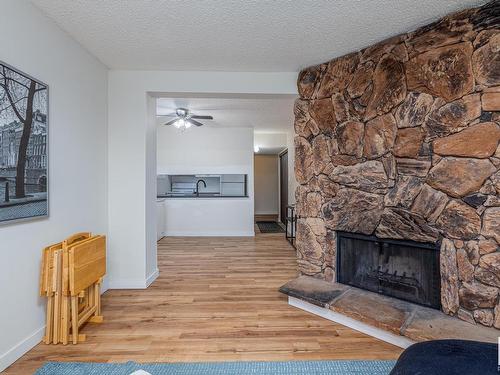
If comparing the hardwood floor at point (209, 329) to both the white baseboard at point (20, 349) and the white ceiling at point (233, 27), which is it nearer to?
the white baseboard at point (20, 349)

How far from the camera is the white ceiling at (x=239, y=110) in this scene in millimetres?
4270

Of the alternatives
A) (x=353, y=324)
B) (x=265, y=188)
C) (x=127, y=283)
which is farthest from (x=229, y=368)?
(x=265, y=188)

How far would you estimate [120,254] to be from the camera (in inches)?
122

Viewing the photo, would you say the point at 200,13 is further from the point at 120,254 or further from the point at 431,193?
the point at 120,254

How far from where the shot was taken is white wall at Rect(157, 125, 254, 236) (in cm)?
610

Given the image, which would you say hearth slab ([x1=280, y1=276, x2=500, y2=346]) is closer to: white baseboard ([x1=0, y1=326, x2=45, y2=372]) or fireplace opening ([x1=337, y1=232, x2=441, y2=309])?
fireplace opening ([x1=337, y1=232, x2=441, y2=309])

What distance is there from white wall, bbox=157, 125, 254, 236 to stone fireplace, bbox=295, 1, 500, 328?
3244 millimetres

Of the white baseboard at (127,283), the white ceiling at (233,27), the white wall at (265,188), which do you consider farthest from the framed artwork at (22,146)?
the white wall at (265,188)

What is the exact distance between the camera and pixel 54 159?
7.24 ft

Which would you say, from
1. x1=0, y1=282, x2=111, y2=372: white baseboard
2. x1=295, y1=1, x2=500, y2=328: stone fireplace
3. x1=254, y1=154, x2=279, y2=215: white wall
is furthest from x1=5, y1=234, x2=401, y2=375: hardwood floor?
x1=254, y1=154, x2=279, y2=215: white wall

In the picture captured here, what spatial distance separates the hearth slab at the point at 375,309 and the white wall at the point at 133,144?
2.15m

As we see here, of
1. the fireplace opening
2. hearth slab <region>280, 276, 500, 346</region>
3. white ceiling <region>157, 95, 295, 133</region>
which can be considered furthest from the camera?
white ceiling <region>157, 95, 295, 133</region>

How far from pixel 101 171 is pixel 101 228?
61cm

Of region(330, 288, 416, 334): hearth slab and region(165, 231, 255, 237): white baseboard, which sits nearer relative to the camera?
region(330, 288, 416, 334): hearth slab
